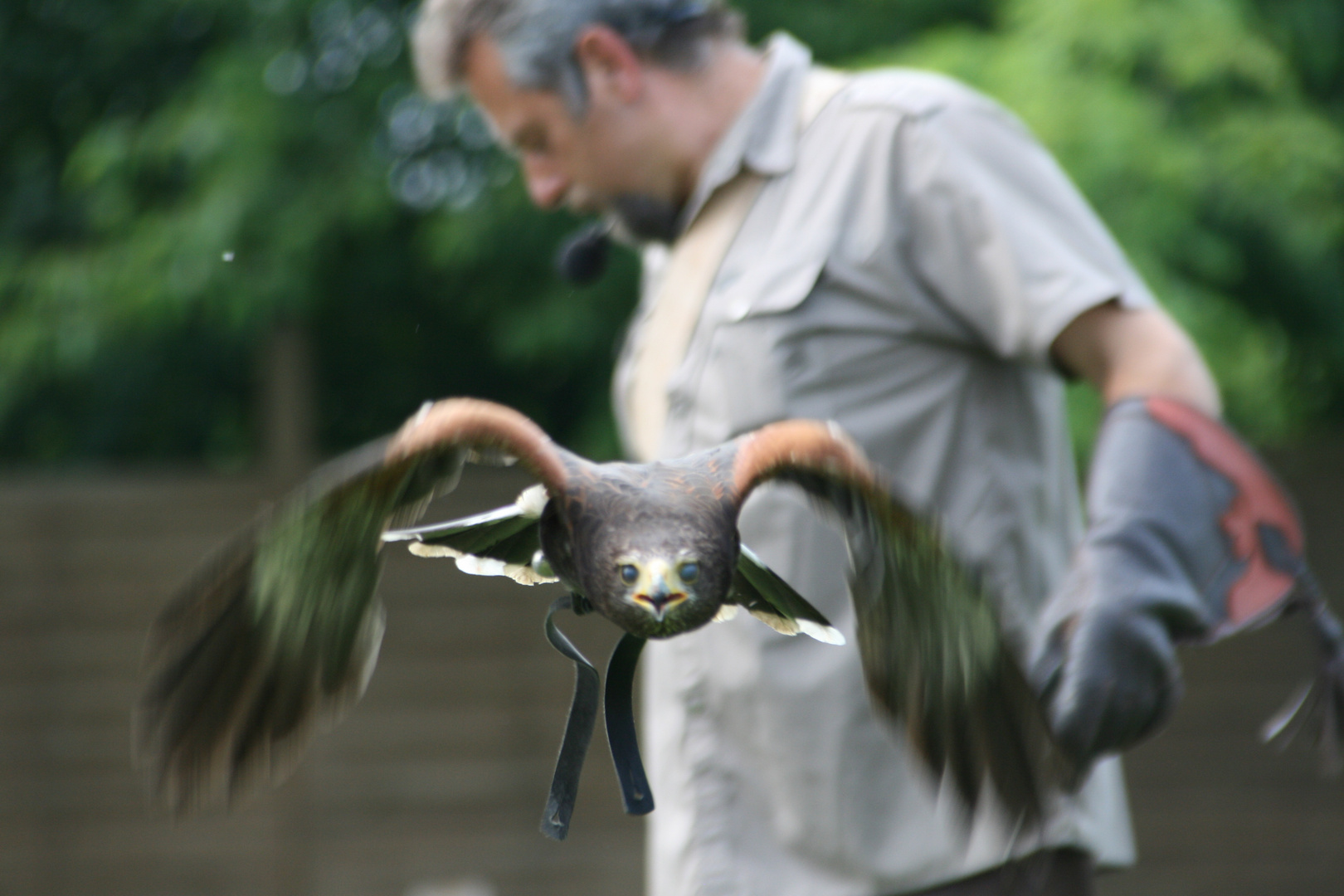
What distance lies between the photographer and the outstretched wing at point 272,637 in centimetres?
145

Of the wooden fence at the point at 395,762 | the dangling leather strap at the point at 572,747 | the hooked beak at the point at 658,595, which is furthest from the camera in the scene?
the wooden fence at the point at 395,762

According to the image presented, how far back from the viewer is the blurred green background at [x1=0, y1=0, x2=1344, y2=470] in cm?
355

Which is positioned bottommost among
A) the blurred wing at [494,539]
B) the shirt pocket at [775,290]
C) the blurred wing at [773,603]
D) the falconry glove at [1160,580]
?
the falconry glove at [1160,580]

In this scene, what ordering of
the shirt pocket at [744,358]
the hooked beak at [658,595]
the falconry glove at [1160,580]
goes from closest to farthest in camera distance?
1. the hooked beak at [658,595]
2. the falconry glove at [1160,580]
3. the shirt pocket at [744,358]

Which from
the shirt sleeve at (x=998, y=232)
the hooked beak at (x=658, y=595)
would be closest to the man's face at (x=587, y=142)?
the shirt sleeve at (x=998, y=232)

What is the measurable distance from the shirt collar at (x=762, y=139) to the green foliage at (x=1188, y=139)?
1264 millimetres

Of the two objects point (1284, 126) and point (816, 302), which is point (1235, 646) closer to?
point (1284, 126)

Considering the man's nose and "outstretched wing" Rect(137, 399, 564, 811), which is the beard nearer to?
the man's nose

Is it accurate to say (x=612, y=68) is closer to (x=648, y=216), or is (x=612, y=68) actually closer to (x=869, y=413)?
(x=648, y=216)

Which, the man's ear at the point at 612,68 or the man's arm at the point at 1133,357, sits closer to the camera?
the man's arm at the point at 1133,357

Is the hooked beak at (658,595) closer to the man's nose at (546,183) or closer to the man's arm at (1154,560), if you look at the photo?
the man's arm at (1154,560)

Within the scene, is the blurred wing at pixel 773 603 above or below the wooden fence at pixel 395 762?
above

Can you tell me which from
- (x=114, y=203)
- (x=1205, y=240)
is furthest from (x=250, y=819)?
(x=1205, y=240)

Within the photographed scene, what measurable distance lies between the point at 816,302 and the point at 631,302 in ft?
7.63
